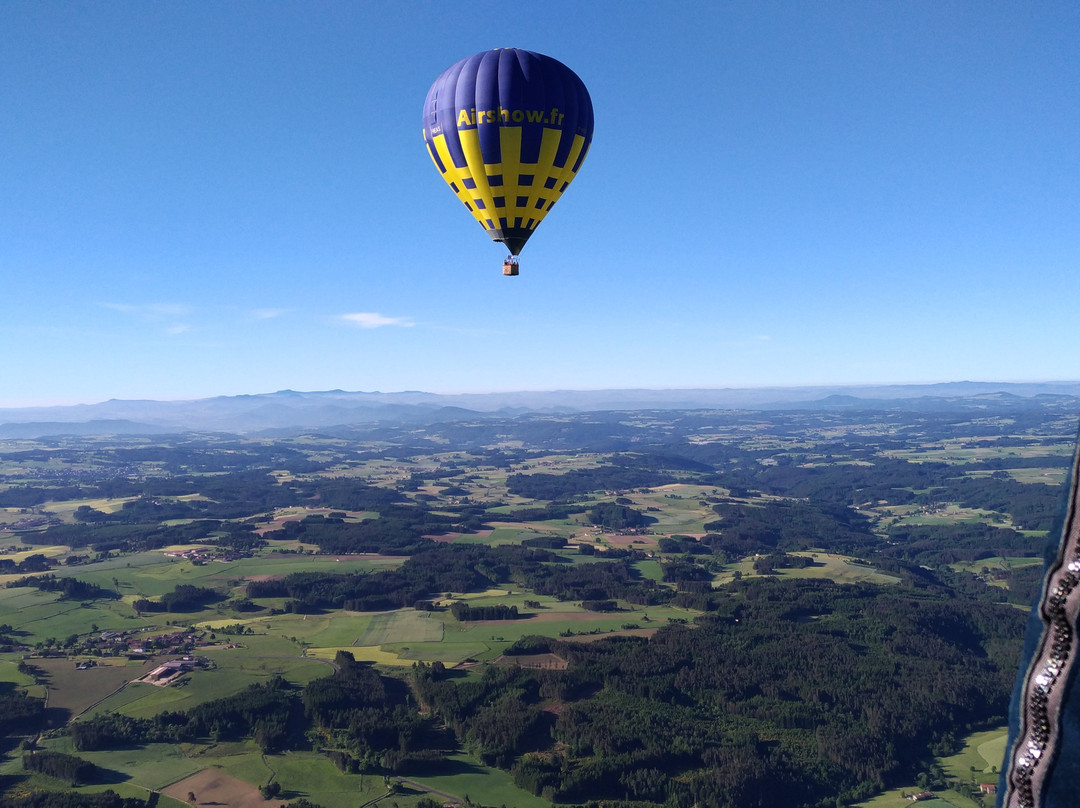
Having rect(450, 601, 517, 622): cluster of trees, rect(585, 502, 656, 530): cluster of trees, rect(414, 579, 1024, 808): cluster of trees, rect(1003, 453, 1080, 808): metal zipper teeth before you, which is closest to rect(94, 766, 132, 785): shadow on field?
rect(414, 579, 1024, 808): cluster of trees

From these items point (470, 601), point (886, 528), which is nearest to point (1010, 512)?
point (886, 528)

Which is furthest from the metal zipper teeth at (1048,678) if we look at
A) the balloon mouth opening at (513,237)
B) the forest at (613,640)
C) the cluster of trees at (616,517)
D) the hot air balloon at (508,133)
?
the cluster of trees at (616,517)

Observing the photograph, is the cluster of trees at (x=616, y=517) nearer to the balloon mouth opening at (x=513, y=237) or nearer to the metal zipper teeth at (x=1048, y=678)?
the balloon mouth opening at (x=513, y=237)

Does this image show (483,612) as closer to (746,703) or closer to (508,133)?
(746,703)

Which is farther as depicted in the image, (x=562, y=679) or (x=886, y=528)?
(x=886, y=528)

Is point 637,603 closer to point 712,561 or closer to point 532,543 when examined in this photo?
point 712,561

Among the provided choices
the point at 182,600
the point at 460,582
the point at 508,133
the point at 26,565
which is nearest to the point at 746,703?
the point at 508,133
